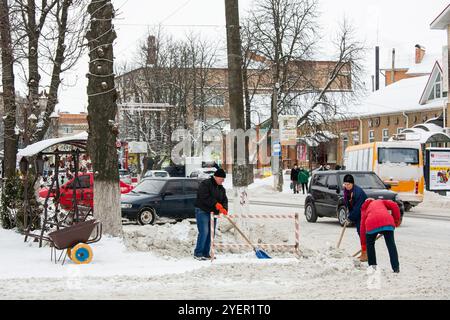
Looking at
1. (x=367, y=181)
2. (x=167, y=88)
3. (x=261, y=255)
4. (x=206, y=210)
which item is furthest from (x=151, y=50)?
(x=261, y=255)

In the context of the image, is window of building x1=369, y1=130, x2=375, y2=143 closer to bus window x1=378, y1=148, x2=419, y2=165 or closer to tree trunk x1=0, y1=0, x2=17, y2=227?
bus window x1=378, y1=148, x2=419, y2=165

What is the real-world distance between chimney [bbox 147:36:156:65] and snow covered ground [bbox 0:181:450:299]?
43922 mm

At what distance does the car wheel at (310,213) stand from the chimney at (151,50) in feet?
121

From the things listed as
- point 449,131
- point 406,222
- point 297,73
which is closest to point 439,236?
point 406,222

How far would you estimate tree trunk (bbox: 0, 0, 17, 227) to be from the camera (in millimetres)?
19172

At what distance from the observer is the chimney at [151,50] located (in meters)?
59.9

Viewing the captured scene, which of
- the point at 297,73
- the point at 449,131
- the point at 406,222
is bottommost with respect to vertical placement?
the point at 406,222

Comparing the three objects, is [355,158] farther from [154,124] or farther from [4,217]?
[154,124]

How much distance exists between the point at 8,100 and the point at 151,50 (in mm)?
39463

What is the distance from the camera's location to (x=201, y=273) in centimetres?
1189

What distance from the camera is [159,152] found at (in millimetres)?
62031

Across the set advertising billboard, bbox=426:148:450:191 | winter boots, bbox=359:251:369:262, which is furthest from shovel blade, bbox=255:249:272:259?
advertising billboard, bbox=426:148:450:191
